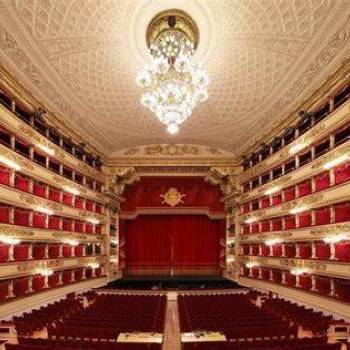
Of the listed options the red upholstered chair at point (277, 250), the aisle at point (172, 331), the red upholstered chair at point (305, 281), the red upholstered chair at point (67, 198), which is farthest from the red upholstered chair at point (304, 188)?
the red upholstered chair at point (67, 198)

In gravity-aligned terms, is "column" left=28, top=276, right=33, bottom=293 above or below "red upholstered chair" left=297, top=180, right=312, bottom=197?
below

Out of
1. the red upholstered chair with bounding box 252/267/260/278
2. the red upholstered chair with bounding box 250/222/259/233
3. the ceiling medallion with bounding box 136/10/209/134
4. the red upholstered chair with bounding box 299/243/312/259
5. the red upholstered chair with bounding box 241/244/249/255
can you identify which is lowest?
the red upholstered chair with bounding box 252/267/260/278

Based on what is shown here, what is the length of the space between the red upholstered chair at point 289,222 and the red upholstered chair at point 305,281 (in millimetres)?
2283

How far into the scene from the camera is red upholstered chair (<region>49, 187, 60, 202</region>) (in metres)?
16.8

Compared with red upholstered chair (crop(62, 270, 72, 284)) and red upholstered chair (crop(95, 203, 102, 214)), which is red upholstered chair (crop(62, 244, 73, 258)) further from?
red upholstered chair (crop(95, 203, 102, 214))

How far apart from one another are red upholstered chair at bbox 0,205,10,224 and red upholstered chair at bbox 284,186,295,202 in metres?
12.2

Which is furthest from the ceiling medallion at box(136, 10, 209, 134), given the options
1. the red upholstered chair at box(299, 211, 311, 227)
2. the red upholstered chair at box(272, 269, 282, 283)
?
the red upholstered chair at box(272, 269, 282, 283)

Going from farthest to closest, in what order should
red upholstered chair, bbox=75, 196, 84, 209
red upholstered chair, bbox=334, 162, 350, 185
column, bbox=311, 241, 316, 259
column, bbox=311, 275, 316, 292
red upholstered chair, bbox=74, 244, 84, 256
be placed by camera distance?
red upholstered chair, bbox=75, 196, 84, 209
red upholstered chair, bbox=74, 244, 84, 256
column, bbox=311, 241, 316, 259
column, bbox=311, 275, 316, 292
red upholstered chair, bbox=334, 162, 350, 185

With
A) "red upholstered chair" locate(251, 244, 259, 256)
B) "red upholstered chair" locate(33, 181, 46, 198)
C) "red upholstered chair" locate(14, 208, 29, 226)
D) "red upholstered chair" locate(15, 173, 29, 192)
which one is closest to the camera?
"red upholstered chair" locate(14, 208, 29, 226)

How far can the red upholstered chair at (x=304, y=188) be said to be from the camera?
14899mm

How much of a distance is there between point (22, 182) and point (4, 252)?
3.00 meters

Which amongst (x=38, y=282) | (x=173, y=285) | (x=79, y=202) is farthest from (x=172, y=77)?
(x=173, y=285)

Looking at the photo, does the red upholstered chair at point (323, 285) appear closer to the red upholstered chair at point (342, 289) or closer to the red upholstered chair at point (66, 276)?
the red upholstered chair at point (342, 289)

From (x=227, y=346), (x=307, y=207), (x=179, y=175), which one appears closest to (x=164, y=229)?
(x=179, y=175)
